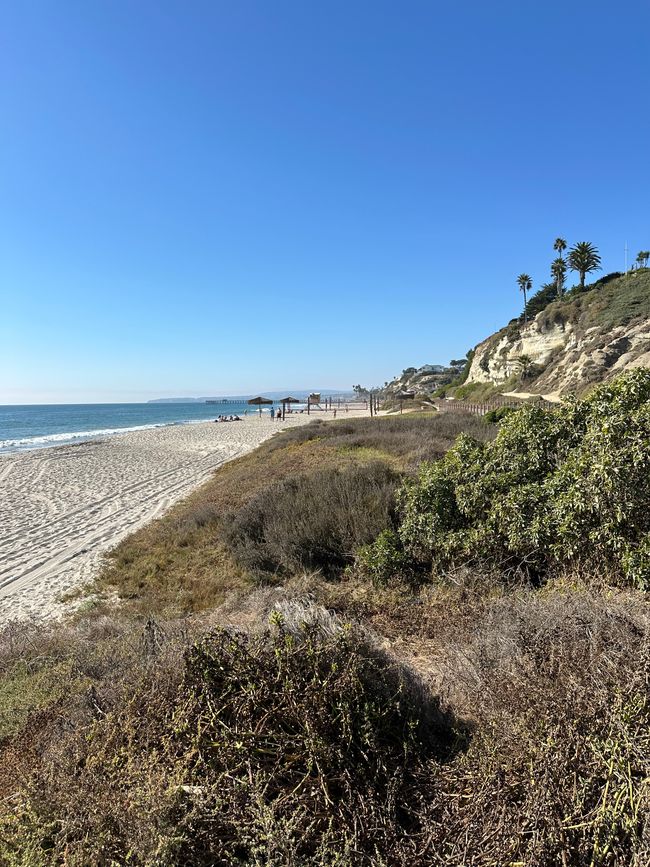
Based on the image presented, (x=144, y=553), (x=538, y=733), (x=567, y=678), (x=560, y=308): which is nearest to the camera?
(x=538, y=733)

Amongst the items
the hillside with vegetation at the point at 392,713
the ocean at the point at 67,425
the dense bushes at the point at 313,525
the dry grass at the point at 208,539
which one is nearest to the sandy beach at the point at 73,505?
the dry grass at the point at 208,539

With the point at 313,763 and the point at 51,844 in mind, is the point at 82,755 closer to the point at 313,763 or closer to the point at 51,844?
the point at 51,844

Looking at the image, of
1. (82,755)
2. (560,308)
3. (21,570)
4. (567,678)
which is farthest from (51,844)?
(560,308)

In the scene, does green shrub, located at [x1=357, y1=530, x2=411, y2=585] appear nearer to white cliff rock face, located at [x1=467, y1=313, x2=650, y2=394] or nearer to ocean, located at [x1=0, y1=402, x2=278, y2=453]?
white cliff rock face, located at [x1=467, y1=313, x2=650, y2=394]

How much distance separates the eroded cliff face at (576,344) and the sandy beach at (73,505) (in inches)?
807

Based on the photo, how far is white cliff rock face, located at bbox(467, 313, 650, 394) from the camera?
91.7ft

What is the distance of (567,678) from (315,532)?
415 cm

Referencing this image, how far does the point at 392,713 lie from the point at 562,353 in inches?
1585

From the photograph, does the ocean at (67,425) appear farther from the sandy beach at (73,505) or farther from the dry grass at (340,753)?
the dry grass at (340,753)

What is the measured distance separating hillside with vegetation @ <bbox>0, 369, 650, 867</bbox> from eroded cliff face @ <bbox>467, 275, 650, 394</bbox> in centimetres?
2189

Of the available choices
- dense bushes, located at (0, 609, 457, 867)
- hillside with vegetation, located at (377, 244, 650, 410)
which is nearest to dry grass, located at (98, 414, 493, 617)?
dense bushes, located at (0, 609, 457, 867)

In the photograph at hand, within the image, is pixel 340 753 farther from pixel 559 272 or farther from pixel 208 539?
pixel 559 272

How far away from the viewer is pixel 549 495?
443cm

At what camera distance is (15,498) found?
14.2m
